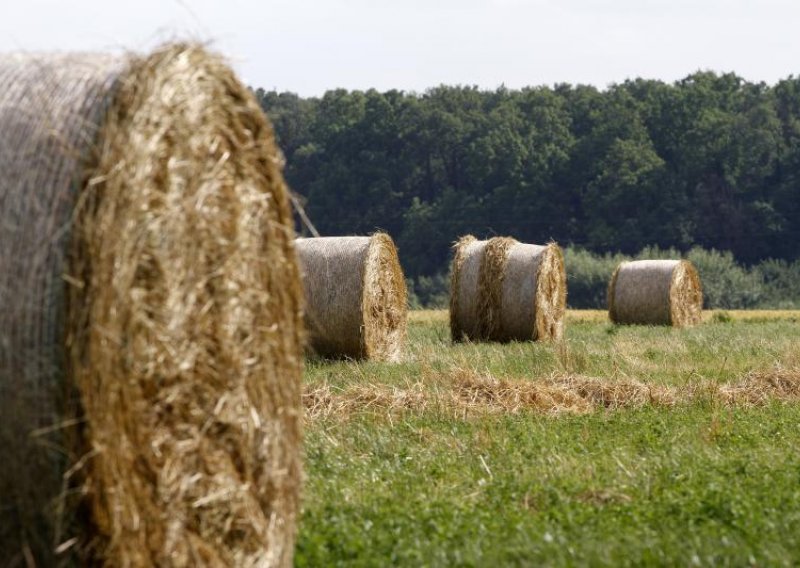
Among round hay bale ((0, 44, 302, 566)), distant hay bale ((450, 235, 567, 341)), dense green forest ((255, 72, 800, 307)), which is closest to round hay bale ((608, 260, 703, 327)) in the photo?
distant hay bale ((450, 235, 567, 341))

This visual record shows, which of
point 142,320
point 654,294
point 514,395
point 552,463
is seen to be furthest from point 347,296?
point 654,294

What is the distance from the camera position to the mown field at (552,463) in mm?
7531

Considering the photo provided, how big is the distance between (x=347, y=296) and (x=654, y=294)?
13.9m

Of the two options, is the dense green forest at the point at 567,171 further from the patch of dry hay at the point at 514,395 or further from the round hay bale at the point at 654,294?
the patch of dry hay at the point at 514,395

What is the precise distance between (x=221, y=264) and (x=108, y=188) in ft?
3.19

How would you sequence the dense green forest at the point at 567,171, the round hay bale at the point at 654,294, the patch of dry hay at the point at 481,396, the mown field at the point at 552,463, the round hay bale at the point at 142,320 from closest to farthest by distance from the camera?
the round hay bale at the point at 142,320 < the mown field at the point at 552,463 < the patch of dry hay at the point at 481,396 < the round hay bale at the point at 654,294 < the dense green forest at the point at 567,171

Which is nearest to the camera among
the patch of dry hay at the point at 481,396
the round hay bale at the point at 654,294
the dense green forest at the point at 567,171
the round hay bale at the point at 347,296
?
the patch of dry hay at the point at 481,396

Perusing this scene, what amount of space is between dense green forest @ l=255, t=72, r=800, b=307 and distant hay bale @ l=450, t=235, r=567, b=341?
1427 inches

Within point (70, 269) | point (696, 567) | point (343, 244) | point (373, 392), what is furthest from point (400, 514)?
point (343, 244)

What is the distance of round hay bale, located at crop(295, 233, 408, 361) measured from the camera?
61.5 feet

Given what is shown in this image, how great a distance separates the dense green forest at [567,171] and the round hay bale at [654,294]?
89.4ft

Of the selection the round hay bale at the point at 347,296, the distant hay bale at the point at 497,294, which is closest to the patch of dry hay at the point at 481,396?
the round hay bale at the point at 347,296

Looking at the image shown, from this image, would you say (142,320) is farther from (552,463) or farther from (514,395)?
(514,395)

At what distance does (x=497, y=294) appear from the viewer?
23.6 meters
